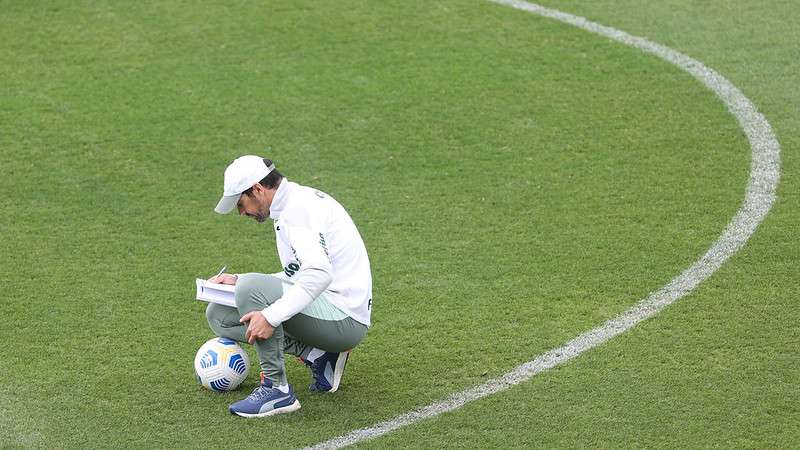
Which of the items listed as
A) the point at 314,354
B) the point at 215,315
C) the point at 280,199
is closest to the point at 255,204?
the point at 280,199

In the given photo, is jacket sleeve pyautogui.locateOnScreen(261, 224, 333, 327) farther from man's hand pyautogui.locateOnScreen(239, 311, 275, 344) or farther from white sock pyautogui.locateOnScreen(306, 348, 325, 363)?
white sock pyautogui.locateOnScreen(306, 348, 325, 363)

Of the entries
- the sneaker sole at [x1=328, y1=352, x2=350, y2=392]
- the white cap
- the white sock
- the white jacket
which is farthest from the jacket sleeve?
the sneaker sole at [x1=328, y1=352, x2=350, y2=392]

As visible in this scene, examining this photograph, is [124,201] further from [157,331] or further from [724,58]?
[724,58]

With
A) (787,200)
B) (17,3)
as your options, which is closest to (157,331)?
(787,200)

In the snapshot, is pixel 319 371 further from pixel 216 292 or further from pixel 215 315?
pixel 216 292

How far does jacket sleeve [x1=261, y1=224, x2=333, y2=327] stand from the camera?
657 centimetres

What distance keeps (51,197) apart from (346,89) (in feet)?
10.0

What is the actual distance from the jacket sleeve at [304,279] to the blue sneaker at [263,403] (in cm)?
54

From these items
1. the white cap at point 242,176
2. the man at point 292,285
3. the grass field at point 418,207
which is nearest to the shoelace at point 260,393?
the man at point 292,285

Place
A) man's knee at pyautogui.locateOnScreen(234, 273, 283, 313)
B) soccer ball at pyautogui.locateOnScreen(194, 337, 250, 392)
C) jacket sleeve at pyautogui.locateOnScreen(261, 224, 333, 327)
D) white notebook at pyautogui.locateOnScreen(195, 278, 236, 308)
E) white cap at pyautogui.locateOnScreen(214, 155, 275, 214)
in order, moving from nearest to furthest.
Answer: jacket sleeve at pyautogui.locateOnScreen(261, 224, 333, 327) → white cap at pyautogui.locateOnScreen(214, 155, 275, 214) → man's knee at pyautogui.locateOnScreen(234, 273, 283, 313) → white notebook at pyautogui.locateOnScreen(195, 278, 236, 308) → soccer ball at pyautogui.locateOnScreen(194, 337, 250, 392)

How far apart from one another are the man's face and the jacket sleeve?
26cm

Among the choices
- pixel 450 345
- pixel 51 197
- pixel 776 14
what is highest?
pixel 776 14

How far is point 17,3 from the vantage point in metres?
13.6

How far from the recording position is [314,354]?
7.23 m
